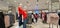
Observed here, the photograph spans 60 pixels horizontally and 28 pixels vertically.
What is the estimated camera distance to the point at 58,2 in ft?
13.9

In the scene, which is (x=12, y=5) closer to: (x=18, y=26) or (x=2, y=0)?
(x=2, y=0)

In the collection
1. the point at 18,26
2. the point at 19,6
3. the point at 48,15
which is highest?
the point at 19,6

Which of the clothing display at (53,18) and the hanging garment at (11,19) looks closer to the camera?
the clothing display at (53,18)

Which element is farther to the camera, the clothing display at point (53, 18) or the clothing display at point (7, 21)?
the clothing display at point (7, 21)

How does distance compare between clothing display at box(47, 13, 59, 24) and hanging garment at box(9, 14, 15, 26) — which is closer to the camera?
clothing display at box(47, 13, 59, 24)

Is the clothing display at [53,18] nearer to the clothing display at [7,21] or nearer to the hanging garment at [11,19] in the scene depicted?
the hanging garment at [11,19]

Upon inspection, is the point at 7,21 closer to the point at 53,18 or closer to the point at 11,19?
the point at 11,19

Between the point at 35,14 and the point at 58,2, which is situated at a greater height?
the point at 58,2

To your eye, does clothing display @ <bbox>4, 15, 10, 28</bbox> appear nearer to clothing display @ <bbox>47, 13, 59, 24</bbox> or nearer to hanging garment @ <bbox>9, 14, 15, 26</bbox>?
hanging garment @ <bbox>9, 14, 15, 26</bbox>

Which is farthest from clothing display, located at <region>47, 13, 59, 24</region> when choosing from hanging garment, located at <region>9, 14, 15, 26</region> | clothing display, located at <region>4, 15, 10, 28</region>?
clothing display, located at <region>4, 15, 10, 28</region>

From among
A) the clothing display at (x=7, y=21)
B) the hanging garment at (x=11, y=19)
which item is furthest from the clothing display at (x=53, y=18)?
the clothing display at (x=7, y=21)

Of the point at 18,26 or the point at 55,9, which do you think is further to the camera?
the point at 18,26

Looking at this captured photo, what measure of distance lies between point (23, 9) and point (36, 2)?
1.36 ft

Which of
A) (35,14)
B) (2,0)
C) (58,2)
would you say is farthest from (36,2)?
(2,0)
